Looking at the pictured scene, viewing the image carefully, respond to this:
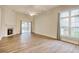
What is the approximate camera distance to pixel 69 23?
4.89 meters

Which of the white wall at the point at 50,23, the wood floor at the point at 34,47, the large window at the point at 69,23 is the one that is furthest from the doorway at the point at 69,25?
the wood floor at the point at 34,47

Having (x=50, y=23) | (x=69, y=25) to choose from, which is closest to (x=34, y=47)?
(x=69, y=25)

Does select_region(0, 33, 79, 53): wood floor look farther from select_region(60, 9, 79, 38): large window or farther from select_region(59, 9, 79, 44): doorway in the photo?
select_region(60, 9, 79, 38): large window

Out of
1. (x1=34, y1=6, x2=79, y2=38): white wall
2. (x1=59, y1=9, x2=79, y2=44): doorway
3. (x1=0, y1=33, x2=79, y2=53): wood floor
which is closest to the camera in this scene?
(x1=0, y1=33, x2=79, y2=53): wood floor

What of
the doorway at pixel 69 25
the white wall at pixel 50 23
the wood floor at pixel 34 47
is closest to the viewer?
the wood floor at pixel 34 47

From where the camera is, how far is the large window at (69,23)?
174 inches

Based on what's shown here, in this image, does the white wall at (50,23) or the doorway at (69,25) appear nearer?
the doorway at (69,25)

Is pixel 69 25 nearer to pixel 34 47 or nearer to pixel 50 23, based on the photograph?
pixel 50 23

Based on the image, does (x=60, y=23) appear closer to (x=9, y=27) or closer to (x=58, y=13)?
(x=58, y=13)

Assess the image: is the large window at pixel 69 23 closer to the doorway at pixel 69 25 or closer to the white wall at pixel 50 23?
the doorway at pixel 69 25

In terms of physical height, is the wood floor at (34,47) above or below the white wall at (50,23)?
below

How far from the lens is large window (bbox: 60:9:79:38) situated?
4428mm

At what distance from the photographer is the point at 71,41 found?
177 inches

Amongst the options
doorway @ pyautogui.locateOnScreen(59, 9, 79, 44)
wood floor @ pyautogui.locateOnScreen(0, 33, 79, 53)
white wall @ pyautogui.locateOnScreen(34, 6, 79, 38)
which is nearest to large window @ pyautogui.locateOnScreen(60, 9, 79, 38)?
doorway @ pyautogui.locateOnScreen(59, 9, 79, 44)
